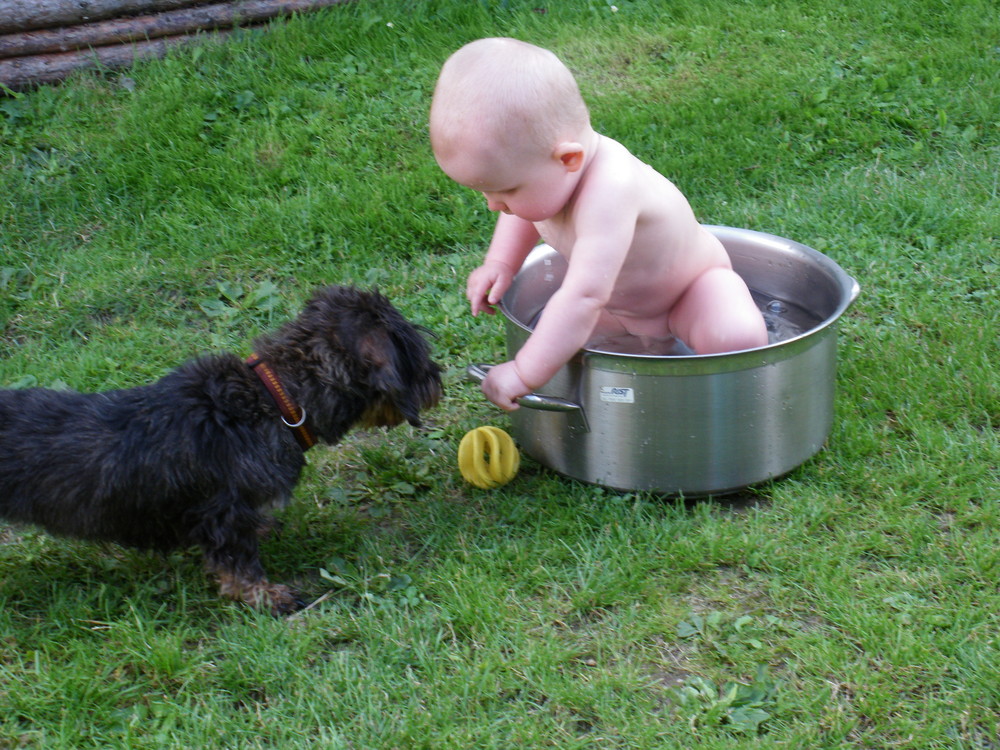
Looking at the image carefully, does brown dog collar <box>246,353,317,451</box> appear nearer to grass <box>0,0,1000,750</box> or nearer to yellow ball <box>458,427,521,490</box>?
grass <box>0,0,1000,750</box>

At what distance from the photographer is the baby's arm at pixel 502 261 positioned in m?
3.71

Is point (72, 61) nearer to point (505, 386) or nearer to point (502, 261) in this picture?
point (502, 261)

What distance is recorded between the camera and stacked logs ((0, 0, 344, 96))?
575 cm

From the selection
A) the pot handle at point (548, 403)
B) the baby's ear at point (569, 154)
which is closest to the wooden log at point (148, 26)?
the baby's ear at point (569, 154)

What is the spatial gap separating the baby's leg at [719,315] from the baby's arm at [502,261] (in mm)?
645

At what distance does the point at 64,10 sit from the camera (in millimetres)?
5805

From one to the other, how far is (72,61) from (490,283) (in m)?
3.68

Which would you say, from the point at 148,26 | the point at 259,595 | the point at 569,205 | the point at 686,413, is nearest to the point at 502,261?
the point at 569,205

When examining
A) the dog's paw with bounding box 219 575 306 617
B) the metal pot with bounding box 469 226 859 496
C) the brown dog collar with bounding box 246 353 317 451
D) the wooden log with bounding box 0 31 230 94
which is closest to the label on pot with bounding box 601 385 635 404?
the metal pot with bounding box 469 226 859 496

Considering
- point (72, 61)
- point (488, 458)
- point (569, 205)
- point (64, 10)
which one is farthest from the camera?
point (72, 61)

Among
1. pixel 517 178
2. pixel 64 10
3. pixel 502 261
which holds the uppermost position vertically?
pixel 64 10

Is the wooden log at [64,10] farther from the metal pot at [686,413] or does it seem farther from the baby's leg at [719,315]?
the baby's leg at [719,315]

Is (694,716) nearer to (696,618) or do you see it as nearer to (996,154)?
(696,618)

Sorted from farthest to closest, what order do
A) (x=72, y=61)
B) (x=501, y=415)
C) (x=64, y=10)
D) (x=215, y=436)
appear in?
1. (x=72, y=61)
2. (x=64, y=10)
3. (x=501, y=415)
4. (x=215, y=436)
